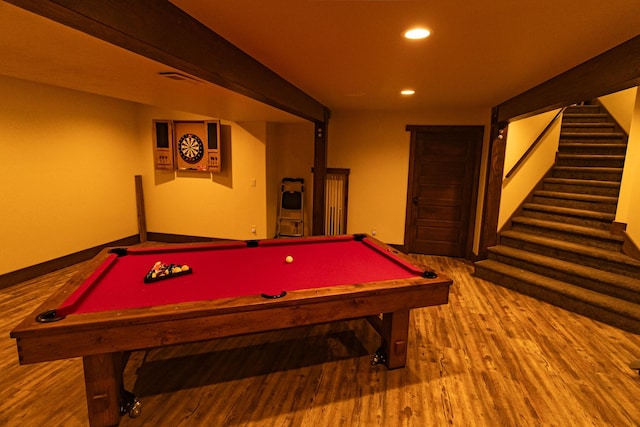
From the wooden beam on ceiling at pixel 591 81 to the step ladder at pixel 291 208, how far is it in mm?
3399

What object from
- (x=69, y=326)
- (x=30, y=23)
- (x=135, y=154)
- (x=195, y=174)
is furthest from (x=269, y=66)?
(x=135, y=154)

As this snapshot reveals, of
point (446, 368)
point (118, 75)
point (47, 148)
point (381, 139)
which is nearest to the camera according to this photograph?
point (118, 75)

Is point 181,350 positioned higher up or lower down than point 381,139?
lower down

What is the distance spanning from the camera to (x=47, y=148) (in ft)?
13.2

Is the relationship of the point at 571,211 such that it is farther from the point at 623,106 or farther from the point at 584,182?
the point at 623,106

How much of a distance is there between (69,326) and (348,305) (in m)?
1.42

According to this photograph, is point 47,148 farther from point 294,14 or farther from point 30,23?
point 294,14

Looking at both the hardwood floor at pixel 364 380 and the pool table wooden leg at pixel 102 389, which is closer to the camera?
the pool table wooden leg at pixel 102 389

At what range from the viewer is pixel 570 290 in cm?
346

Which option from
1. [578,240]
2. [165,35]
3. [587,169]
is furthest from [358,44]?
[587,169]

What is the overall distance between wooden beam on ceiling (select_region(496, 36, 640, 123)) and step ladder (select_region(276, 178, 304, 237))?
11.2 feet

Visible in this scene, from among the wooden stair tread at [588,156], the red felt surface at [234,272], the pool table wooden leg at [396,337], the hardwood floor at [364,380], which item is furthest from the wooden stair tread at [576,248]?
the pool table wooden leg at [396,337]

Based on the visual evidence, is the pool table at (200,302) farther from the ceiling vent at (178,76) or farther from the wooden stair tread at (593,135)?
the wooden stair tread at (593,135)

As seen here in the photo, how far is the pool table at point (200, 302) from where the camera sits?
1528 millimetres
